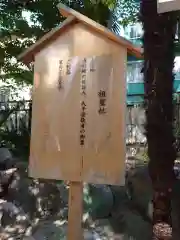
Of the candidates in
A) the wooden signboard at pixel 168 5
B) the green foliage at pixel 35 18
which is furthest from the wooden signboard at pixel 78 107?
the green foliage at pixel 35 18

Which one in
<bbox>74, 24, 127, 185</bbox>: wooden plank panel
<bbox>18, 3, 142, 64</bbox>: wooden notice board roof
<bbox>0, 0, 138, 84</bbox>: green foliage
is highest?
<bbox>0, 0, 138, 84</bbox>: green foliage

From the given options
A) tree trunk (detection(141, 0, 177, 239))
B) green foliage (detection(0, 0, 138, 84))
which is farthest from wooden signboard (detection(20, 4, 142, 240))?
green foliage (detection(0, 0, 138, 84))

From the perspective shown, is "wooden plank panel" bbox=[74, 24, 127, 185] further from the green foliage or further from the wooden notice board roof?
the green foliage

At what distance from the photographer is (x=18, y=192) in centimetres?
645

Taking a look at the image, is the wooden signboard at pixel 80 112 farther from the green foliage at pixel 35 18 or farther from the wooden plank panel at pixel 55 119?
the green foliage at pixel 35 18

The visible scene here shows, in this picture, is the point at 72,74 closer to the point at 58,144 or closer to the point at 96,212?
the point at 58,144

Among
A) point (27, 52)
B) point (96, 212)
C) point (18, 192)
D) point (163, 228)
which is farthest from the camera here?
point (18, 192)

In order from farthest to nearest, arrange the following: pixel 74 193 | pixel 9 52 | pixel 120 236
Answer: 1. pixel 9 52
2. pixel 120 236
3. pixel 74 193

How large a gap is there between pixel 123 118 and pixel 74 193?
833 millimetres

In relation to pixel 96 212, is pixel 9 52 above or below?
above

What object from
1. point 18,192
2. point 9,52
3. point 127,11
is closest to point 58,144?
point 18,192

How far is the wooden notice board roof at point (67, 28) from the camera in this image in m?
3.38

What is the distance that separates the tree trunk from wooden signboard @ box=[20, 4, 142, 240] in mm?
221

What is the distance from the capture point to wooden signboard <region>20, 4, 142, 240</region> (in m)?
3.37
